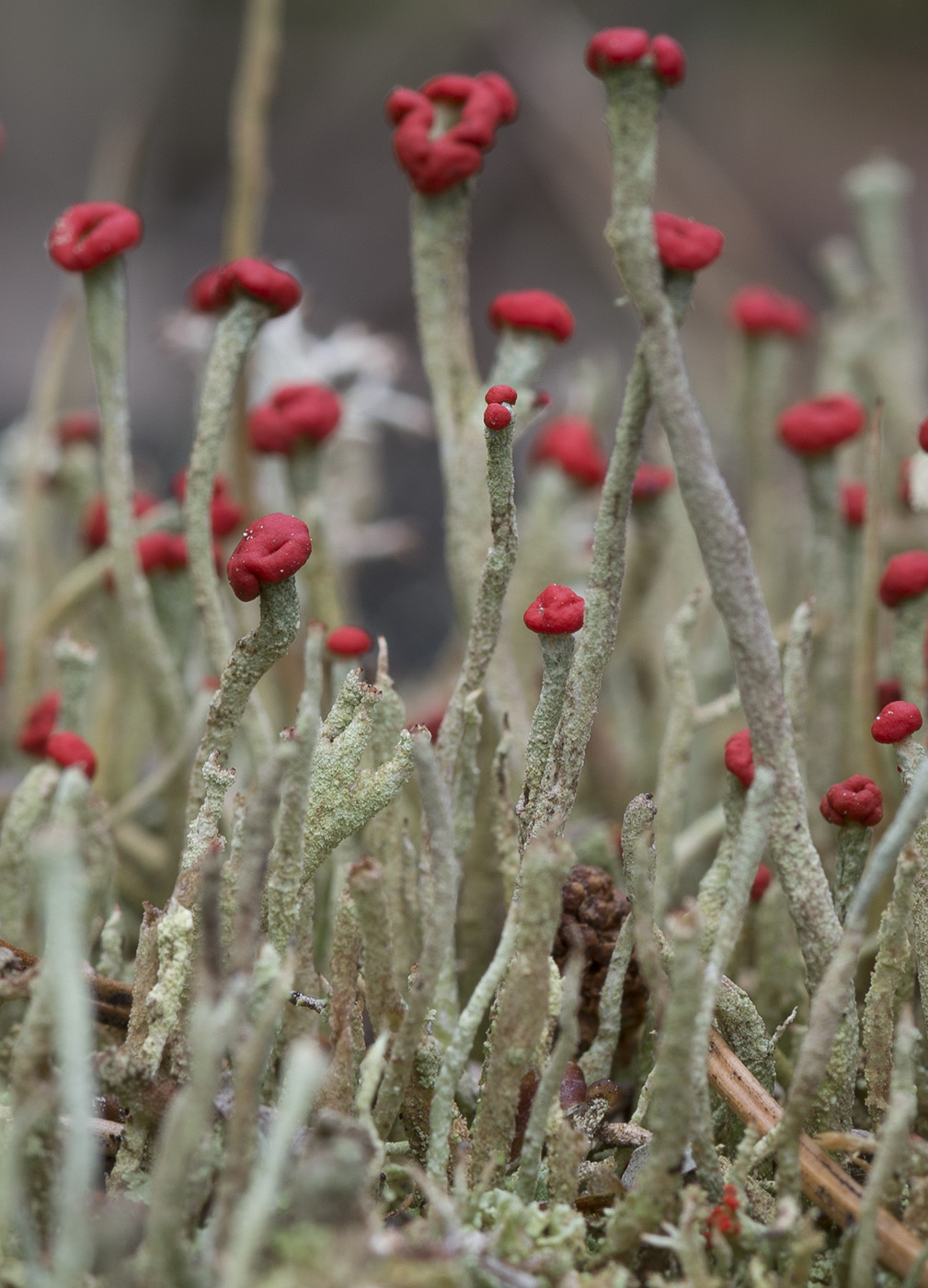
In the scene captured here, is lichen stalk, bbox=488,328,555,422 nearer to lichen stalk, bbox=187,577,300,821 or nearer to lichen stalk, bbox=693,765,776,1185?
lichen stalk, bbox=187,577,300,821

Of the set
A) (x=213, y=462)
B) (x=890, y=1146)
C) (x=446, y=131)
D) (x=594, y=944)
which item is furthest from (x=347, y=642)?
(x=890, y=1146)

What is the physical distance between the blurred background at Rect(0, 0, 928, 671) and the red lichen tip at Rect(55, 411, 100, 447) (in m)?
2.00

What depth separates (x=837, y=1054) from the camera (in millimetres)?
646

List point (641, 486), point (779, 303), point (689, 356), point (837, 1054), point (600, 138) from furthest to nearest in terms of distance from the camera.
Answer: point (600, 138), point (689, 356), point (779, 303), point (641, 486), point (837, 1054)

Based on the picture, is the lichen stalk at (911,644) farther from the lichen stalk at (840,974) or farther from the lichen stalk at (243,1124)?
the lichen stalk at (243,1124)

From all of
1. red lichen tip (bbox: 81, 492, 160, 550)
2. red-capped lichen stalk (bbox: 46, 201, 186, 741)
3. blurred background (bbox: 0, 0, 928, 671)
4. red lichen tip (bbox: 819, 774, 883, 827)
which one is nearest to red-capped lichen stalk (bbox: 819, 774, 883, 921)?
red lichen tip (bbox: 819, 774, 883, 827)

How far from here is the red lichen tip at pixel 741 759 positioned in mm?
721

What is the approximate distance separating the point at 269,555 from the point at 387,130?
403 cm

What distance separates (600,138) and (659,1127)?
113 inches

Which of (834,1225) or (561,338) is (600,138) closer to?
(561,338)

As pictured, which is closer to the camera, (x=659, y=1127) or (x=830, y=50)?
(x=659, y=1127)

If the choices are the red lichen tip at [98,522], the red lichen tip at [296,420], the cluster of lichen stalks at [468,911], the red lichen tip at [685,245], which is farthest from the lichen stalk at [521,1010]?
the red lichen tip at [98,522]

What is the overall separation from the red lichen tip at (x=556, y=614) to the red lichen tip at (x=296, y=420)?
426 millimetres

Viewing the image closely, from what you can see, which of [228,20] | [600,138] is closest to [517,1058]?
[600,138]
